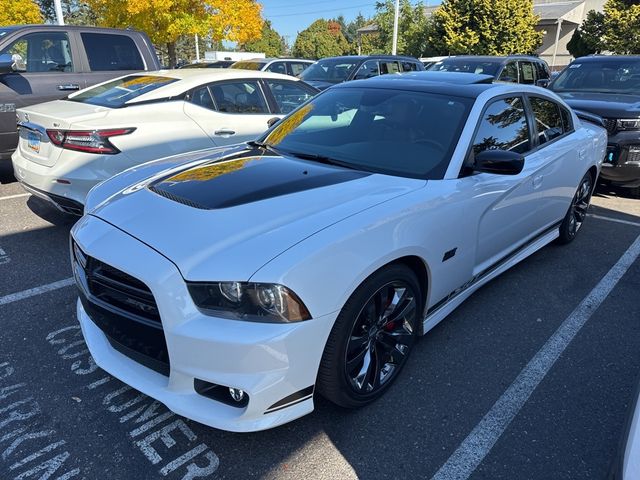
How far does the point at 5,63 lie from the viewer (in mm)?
5805

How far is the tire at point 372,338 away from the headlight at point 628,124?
5.33 metres

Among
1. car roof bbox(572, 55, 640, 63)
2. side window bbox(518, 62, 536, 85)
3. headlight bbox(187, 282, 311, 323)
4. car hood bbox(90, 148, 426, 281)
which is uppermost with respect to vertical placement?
car roof bbox(572, 55, 640, 63)

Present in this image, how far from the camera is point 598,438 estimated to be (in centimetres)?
253

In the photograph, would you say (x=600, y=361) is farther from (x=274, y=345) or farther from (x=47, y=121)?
(x=47, y=121)

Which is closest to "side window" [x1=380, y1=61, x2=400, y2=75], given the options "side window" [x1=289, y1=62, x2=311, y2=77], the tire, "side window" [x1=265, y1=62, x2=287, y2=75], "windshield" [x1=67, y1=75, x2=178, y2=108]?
"side window" [x1=289, y1=62, x2=311, y2=77]

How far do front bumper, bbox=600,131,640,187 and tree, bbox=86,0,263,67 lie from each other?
1578 cm

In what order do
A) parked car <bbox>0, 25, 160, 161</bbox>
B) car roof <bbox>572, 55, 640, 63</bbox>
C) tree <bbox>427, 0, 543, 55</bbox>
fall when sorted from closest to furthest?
1. parked car <bbox>0, 25, 160, 161</bbox>
2. car roof <bbox>572, 55, 640, 63</bbox>
3. tree <bbox>427, 0, 543, 55</bbox>

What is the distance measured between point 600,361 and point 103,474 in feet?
9.67

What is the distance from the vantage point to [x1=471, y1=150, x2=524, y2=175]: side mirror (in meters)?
2.96

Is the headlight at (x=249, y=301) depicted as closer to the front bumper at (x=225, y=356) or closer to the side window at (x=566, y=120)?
the front bumper at (x=225, y=356)

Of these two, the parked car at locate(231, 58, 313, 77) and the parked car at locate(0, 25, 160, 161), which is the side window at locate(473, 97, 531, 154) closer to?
the parked car at locate(0, 25, 160, 161)

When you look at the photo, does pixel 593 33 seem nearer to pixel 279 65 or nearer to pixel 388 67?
pixel 388 67

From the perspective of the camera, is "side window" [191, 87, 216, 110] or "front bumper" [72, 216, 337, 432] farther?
"side window" [191, 87, 216, 110]

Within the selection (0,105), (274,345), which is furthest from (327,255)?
(0,105)
